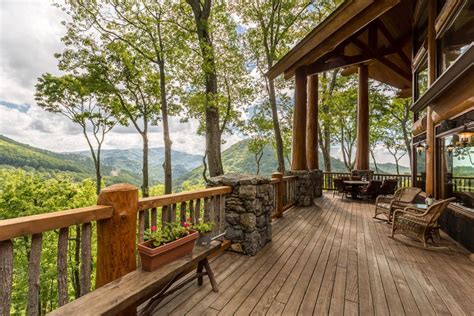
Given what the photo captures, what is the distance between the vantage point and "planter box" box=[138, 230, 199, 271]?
5.51 feet

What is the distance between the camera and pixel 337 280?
8.16ft

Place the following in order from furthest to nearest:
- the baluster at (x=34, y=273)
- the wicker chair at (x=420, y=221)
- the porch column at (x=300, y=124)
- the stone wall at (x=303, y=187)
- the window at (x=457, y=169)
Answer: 1. the porch column at (x=300, y=124)
2. the stone wall at (x=303, y=187)
3. the window at (x=457, y=169)
4. the wicker chair at (x=420, y=221)
5. the baluster at (x=34, y=273)

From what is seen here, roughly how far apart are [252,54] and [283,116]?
5.89 meters

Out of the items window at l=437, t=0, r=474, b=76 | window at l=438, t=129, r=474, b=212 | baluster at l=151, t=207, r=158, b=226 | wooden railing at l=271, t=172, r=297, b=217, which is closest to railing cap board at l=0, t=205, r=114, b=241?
baluster at l=151, t=207, r=158, b=226

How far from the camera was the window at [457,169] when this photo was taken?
3887 millimetres

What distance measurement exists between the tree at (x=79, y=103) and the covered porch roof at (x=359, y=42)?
10007 millimetres

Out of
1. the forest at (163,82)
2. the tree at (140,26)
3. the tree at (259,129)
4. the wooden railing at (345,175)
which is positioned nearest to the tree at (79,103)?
the forest at (163,82)

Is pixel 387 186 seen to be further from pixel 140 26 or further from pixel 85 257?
pixel 140 26

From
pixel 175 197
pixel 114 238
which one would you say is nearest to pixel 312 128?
pixel 175 197

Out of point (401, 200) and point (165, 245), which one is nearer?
point (165, 245)

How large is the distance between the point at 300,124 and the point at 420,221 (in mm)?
4173

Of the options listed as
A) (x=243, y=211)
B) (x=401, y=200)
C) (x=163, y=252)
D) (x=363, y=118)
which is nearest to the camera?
(x=163, y=252)

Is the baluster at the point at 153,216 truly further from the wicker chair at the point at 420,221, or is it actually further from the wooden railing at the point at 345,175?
the wooden railing at the point at 345,175

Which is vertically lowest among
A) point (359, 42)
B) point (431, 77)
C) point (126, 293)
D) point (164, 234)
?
point (126, 293)
